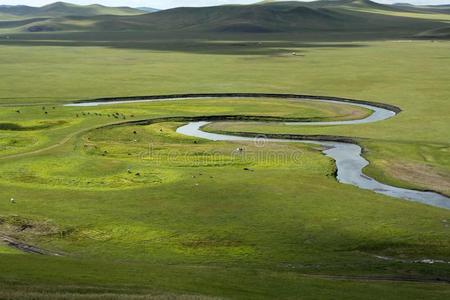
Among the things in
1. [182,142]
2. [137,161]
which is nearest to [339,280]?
[137,161]

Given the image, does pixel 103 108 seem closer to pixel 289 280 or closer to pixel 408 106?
pixel 408 106

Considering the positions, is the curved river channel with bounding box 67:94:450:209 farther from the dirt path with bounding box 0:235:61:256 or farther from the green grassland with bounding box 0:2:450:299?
the dirt path with bounding box 0:235:61:256

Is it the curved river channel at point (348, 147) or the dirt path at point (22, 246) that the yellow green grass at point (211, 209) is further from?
the curved river channel at point (348, 147)

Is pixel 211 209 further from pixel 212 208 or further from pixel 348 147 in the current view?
pixel 348 147

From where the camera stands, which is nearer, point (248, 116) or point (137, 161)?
point (137, 161)

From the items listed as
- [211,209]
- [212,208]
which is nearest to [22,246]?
[211,209]

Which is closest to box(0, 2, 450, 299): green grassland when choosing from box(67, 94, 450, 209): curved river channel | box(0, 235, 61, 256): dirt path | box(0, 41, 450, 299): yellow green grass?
box(0, 41, 450, 299): yellow green grass
